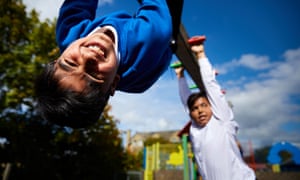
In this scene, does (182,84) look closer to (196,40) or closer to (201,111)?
(201,111)

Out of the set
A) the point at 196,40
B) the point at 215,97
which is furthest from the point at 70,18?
the point at 215,97

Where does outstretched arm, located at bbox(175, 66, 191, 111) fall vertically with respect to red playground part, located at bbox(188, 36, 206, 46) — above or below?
below

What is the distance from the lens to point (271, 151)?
8055 millimetres

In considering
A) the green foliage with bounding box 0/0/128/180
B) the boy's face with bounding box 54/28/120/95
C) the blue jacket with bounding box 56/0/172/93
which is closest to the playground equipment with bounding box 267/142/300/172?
the green foliage with bounding box 0/0/128/180

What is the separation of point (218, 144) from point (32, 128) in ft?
22.9

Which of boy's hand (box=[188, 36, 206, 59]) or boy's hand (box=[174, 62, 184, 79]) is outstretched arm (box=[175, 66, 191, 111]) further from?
boy's hand (box=[188, 36, 206, 59])

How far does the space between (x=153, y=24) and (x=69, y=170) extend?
8.15 meters

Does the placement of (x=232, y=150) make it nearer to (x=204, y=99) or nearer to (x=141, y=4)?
(x=204, y=99)

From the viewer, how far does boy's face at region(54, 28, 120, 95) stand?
112cm

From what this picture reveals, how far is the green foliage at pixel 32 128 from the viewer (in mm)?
6145

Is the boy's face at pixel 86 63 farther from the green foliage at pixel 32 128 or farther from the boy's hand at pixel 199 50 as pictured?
the green foliage at pixel 32 128

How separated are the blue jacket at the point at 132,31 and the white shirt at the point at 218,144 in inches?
28.4

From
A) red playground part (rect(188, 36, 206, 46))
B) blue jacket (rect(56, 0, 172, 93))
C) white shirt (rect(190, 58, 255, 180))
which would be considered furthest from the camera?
red playground part (rect(188, 36, 206, 46))

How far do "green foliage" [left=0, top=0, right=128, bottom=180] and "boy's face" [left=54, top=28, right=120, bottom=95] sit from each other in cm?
552
